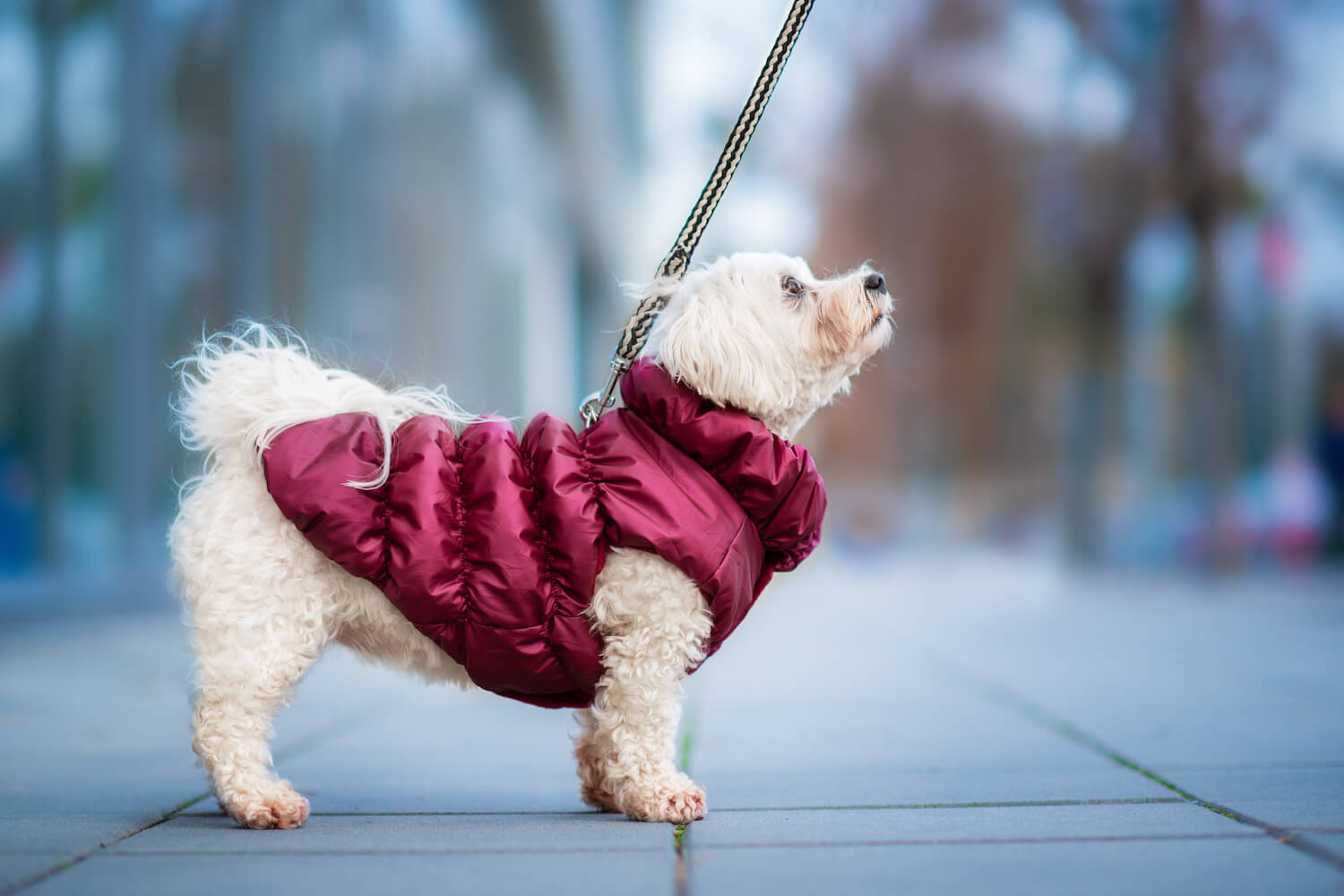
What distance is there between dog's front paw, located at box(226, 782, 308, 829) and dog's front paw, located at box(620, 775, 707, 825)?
2.71 ft

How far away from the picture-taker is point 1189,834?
9.19 ft

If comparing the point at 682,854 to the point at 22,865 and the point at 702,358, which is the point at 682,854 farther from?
the point at 22,865

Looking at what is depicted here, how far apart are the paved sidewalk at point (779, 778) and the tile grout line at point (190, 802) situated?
0.02 meters

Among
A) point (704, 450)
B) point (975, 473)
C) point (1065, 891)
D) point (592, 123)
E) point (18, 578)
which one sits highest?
point (592, 123)

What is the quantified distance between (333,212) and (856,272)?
8744mm

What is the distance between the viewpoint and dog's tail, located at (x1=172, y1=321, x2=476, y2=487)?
129 inches

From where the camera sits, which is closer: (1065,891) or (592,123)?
(1065,891)

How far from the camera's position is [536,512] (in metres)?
3.20

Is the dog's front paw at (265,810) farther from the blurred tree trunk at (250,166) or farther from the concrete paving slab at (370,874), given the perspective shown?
the blurred tree trunk at (250,166)

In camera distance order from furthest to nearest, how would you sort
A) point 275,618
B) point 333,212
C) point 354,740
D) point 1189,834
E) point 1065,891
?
point 333,212
point 354,740
point 275,618
point 1189,834
point 1065,891

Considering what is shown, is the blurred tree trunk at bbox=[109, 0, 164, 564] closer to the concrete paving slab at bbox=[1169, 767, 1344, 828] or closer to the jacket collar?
the jacket collar

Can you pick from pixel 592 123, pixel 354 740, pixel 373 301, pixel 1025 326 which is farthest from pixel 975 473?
pixel 354 740

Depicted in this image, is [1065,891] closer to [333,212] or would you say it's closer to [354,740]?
[354,740]

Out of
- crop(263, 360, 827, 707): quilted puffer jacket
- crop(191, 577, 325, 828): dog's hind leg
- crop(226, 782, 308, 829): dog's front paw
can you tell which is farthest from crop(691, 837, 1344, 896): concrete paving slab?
crop(191, 577, 325, 828): dog's hind leg
